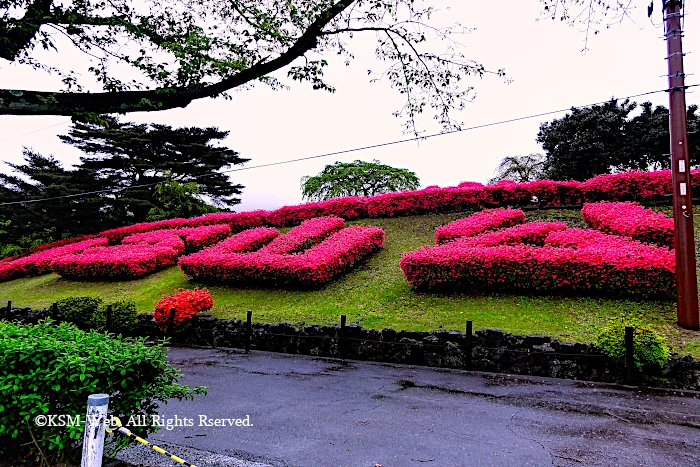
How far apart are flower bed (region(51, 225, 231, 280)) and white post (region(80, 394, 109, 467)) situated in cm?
1390

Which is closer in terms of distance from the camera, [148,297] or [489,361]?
[489,361]

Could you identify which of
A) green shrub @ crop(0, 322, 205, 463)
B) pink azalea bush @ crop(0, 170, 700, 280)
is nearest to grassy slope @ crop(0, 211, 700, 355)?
pink azalea bush @ crop(0, 170, 700, 280)

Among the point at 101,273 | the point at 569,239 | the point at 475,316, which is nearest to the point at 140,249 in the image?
the point at 101,273

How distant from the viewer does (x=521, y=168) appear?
27812mm

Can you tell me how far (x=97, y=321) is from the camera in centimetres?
966

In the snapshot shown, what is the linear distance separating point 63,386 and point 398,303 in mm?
7290

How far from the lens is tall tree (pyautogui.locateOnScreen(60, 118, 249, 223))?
29.7 meters

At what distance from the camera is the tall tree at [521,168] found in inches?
1067

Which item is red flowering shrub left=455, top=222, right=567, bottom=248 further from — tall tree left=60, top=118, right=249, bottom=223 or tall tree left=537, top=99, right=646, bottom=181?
tall tree left=60, top=118, right=249, bottom=223

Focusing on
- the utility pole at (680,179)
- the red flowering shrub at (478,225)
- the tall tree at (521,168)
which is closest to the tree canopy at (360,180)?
the tall tree at (521,168)

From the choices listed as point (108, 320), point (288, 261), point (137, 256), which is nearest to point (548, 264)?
point (288, 261)

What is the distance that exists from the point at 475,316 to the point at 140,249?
13.8 meters

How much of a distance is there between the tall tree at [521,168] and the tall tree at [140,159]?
840 inches

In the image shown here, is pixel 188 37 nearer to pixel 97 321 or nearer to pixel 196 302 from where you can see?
pixel 196 302
